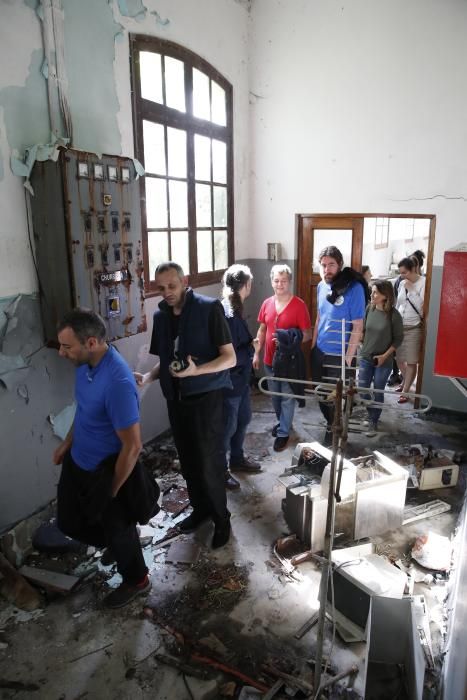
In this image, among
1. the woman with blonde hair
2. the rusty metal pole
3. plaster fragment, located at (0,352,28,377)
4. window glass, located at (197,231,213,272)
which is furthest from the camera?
window glass, located at (197,231,213,272)

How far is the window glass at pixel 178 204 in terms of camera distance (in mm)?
4508

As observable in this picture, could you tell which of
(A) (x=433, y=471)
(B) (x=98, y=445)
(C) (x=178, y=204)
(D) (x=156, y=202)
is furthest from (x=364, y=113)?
(B) (x=98, y=445)

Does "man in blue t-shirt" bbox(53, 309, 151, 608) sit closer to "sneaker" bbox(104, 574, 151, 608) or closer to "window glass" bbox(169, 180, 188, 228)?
"sneaker" bbox(104, 574, 151, 608)

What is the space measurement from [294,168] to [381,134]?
98 cm

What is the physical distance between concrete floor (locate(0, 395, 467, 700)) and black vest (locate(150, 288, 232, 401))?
68 cm

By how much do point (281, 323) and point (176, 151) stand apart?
6.13 ft

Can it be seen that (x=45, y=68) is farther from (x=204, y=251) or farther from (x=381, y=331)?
(x=381, y=331)

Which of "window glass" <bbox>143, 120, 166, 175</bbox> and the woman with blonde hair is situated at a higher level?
"window glass" <bbox>143, 120, 166, 175</bbox>

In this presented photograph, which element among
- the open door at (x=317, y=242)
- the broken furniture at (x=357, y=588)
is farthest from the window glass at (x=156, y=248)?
the broken furniture at (x=357, y=588)

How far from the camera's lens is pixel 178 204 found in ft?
15.1

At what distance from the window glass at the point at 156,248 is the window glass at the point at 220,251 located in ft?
3.33

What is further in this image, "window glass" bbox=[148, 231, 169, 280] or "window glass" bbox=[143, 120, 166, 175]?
"window glass" bbox=[148, 231, 169, 280]

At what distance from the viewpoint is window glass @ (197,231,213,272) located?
505 centimetres

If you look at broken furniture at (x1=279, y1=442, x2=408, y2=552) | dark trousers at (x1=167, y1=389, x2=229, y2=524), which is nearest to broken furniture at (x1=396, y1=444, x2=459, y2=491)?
broken furniture at (x1=279, y1=442, x2=408, y2=552)
